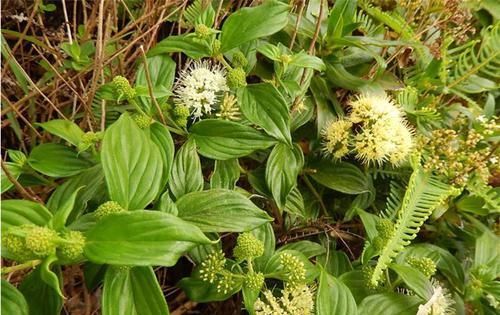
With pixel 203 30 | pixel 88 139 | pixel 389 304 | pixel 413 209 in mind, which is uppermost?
pixel 203 30

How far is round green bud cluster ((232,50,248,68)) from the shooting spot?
0.83 metres

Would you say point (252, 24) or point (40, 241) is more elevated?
point (252, 24)

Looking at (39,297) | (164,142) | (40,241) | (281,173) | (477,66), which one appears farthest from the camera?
(477,66)

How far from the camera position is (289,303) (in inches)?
29.2

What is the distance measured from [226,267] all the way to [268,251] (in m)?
0.07

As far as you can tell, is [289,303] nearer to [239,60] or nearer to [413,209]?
[413,209]

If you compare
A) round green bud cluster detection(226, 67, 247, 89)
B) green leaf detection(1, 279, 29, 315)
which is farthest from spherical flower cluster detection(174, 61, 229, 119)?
green leaf detection(1, 279, 29, 315)

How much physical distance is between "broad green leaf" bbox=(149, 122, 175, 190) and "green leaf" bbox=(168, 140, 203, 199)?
0.05 m

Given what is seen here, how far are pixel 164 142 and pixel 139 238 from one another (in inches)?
8.5

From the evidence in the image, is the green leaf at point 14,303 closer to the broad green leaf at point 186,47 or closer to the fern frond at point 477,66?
the broad green leaf at point 186,47

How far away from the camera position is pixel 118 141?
621 mm

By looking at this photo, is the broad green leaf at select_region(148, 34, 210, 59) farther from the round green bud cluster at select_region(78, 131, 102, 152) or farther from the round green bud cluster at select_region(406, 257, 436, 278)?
the round green bud cluster at select_region(406, 257, 436, 278)

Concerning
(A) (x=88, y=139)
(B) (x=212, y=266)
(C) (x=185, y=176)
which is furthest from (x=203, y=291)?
(A) (x=88, y=139)

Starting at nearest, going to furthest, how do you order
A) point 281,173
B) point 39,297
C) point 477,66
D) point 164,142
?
point 39,297
point 164,142
point 281,173
point 477,66
